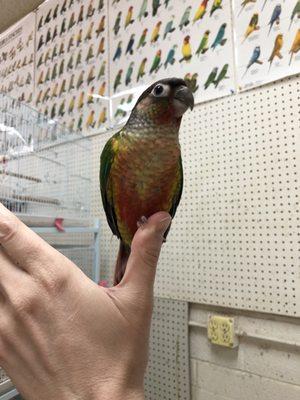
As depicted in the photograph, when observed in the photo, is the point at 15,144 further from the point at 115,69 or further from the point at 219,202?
the point at 219,202

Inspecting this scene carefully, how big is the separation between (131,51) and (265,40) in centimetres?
63

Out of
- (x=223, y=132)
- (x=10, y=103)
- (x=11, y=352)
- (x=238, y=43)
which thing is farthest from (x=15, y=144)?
(x=11, y=352)

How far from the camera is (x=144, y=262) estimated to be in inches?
18.8

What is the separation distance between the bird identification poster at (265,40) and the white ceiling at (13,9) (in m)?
1.41

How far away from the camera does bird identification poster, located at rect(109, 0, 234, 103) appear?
1146 millimetres

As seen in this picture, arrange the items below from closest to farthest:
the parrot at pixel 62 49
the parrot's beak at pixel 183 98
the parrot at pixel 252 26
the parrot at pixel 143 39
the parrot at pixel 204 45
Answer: the parrot's beak at pixel 183 98, the parrot at pixel 252 26, the parrot at pixel 204 45, the parrot at pixel 143 39, the parrot at pixel 62 49

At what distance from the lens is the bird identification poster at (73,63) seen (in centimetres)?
159

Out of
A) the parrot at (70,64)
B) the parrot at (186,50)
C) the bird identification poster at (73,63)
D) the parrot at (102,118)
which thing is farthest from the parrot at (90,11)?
the parrot at (186,50)

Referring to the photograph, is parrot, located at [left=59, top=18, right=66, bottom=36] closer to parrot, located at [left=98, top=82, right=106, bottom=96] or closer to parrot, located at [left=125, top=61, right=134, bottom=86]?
parrot, located at [left=98, top=82, right=106, bottom=96]

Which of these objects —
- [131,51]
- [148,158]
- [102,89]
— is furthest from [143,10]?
[148,158]

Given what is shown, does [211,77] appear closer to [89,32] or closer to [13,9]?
[89,32]

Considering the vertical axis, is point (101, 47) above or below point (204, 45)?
above

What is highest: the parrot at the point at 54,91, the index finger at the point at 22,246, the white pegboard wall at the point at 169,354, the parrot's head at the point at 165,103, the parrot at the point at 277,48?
the parrot at the point at 54,91

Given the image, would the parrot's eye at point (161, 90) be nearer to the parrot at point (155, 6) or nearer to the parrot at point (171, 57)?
the parrot at point (171, 57)
